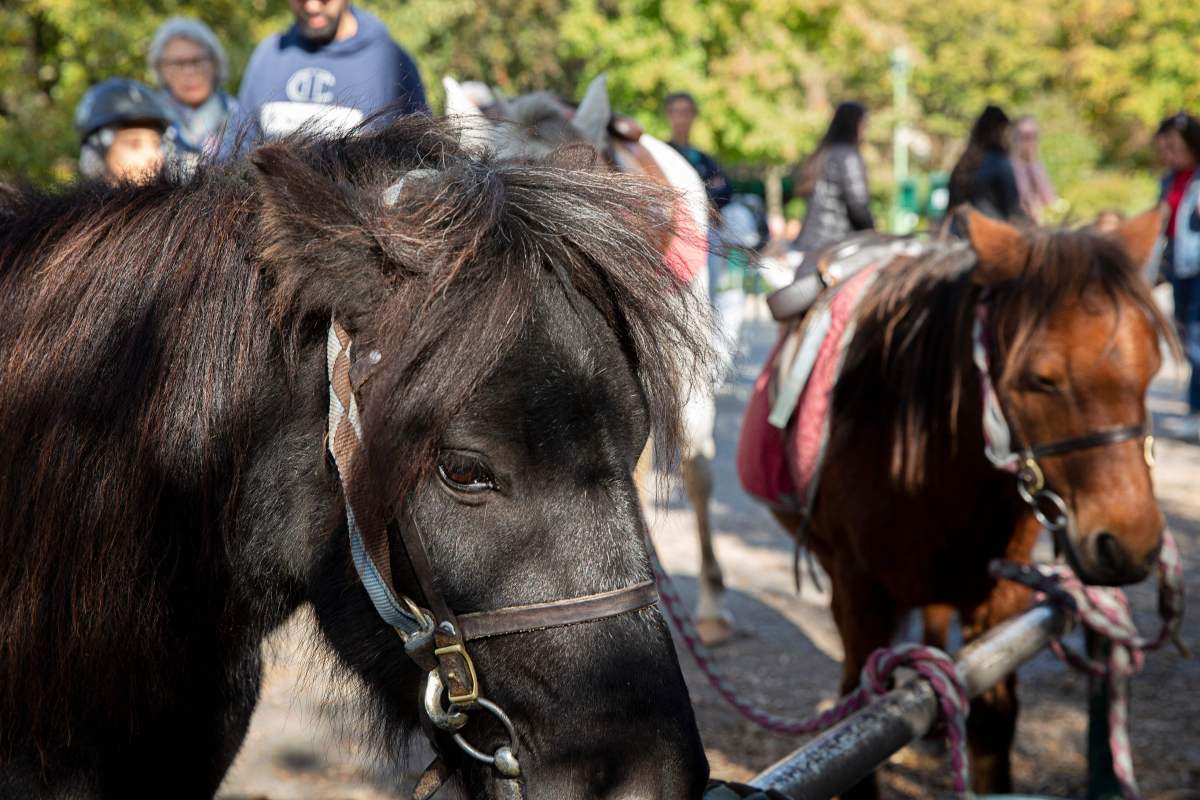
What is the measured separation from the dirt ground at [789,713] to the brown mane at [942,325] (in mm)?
486

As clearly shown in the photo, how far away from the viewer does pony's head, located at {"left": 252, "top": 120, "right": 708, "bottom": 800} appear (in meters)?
1.53

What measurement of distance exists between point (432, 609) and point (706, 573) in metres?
4.15

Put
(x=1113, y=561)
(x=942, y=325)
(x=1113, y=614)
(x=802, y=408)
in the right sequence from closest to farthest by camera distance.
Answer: (x=1113, y=561)
(x=1113, y=614)
(x=942, y=325)
(x=802, y=408)

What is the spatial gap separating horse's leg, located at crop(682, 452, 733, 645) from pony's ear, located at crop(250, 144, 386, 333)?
4.04 meters

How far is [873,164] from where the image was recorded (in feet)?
131

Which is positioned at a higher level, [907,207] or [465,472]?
[465,472]

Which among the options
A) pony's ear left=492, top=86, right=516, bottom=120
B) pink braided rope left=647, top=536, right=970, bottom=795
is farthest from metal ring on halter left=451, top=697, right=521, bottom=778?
pony's ear left=492, top=86, right=516, bottom=120

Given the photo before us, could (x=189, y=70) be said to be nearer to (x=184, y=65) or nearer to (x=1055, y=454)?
(x=184, y=65)

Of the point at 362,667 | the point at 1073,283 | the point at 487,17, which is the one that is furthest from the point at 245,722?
the point at 487,17

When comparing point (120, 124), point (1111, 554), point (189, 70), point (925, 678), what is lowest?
point (925, 678)

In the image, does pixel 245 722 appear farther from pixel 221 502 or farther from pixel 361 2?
pixel 361 2

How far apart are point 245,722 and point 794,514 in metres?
2.80

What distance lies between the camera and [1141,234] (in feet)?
11.5

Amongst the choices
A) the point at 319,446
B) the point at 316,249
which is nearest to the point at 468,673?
the point at 319,446
